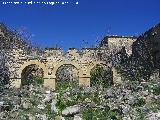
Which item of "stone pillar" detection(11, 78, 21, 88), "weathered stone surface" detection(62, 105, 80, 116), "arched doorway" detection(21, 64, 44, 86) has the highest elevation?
"arched doorway" detection(21, 64, 44, 86)

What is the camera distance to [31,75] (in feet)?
126

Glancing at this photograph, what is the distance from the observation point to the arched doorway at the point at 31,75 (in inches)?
1397

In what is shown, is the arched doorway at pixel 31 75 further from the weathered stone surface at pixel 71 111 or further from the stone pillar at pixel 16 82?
the weathered stone surface at pixel 71 111

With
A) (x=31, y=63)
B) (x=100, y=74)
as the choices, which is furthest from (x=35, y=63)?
(x=100, y=74)

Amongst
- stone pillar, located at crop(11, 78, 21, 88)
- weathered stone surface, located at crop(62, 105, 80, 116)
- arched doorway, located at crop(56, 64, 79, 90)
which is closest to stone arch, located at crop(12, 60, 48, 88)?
stone pillar, located at crop(11, 78, 21, 88)

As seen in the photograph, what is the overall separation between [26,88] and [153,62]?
8.54 meters

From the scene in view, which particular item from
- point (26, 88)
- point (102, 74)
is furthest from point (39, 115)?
point (102, 74)

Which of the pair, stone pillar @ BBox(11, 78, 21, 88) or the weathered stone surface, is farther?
stone pillar @ BBox(11, 78, 21, 88)

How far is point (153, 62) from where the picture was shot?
109ft

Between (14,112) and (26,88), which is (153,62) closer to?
(26,88)

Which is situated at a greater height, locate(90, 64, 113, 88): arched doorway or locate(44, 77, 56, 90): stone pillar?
locate(90, 64, 113, 88): arched doorway

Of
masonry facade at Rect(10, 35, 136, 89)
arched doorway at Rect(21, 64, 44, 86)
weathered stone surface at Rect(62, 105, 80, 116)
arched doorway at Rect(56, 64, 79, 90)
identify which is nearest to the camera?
weathered stone surface at Rect(62, 105, 80, 116)

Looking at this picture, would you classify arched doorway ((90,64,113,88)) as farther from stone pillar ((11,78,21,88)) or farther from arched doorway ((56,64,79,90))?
stone pillar ((11,78,21,88))

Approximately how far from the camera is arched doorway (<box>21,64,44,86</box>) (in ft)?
116
